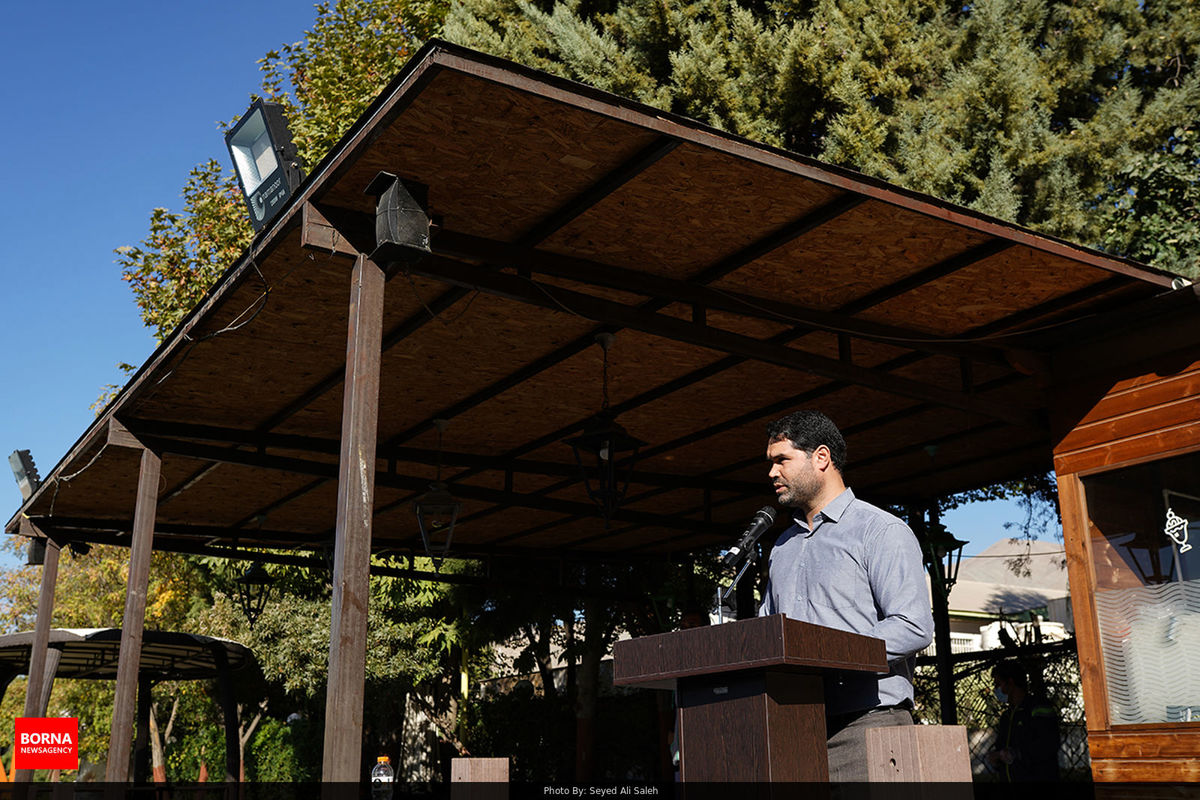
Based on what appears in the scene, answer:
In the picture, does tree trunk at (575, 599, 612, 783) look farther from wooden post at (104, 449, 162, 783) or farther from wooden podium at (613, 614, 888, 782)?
wooden podium at (613, 614, 888, 782)

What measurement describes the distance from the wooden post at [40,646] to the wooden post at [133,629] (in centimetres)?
324

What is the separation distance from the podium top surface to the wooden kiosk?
4.31 m

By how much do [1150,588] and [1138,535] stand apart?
1.02ft

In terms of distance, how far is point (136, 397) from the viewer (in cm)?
761

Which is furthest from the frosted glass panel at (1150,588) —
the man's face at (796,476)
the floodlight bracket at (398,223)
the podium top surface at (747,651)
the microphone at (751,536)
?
the floodlight bracket at (398,223)

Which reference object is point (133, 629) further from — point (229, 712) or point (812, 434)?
point (229, 712)

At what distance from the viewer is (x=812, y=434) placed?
10.5 ft

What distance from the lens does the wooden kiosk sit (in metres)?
6.00

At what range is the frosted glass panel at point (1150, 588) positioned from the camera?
5.99 m

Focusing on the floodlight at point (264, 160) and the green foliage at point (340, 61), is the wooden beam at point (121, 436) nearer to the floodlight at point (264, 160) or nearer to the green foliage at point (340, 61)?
the floodlight at point (264, 160)

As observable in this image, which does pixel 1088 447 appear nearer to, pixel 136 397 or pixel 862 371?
pixel 862 371

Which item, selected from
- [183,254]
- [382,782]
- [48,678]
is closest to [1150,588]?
[48,678]

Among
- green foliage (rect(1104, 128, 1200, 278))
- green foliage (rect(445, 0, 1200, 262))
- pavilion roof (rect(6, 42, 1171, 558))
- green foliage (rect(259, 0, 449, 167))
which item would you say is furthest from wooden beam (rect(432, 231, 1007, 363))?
green foliage (rect(259, 0, 449, 167))

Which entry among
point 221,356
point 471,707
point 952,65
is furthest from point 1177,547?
point 471,707
